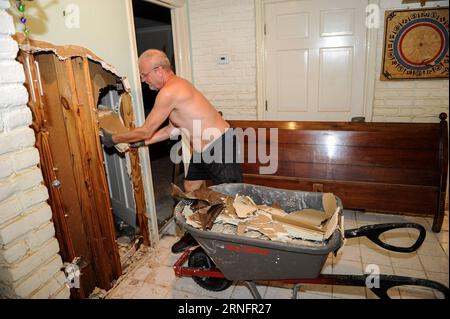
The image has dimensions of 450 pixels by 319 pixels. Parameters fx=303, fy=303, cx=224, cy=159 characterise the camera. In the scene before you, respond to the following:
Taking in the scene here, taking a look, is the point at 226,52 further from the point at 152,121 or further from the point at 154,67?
the point at 152,121

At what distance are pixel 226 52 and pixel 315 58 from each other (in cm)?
109

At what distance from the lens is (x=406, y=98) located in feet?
10.9

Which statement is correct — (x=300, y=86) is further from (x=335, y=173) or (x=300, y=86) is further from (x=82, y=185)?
(x=82, y=185)

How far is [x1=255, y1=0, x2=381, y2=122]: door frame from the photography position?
3297mm

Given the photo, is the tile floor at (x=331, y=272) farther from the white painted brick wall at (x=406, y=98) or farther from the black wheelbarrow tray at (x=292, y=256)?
the white painted brick wall at (x=406, y=98)

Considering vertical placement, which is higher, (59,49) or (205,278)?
(59,49)

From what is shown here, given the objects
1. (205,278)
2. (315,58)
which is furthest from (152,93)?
(205,278)

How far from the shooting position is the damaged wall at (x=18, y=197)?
4.94 ft

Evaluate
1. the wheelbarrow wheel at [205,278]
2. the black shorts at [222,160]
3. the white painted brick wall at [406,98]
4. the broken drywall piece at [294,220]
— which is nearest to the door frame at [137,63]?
the black shorts at [222,160]

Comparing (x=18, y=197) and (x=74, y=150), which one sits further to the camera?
(x=74, y=150)

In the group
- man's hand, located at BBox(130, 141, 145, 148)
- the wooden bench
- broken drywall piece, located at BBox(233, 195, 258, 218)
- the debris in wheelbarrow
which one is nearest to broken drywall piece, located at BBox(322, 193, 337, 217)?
the debris in wheelbarrow

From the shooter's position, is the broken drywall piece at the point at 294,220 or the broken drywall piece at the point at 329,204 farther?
the broken drywall piece at the point at 329,204

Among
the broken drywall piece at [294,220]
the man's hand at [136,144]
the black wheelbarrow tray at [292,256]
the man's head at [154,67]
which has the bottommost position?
the black wheelbarrow tray at [292,256]

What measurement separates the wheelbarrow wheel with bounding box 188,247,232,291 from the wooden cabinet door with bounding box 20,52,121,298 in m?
0.69
